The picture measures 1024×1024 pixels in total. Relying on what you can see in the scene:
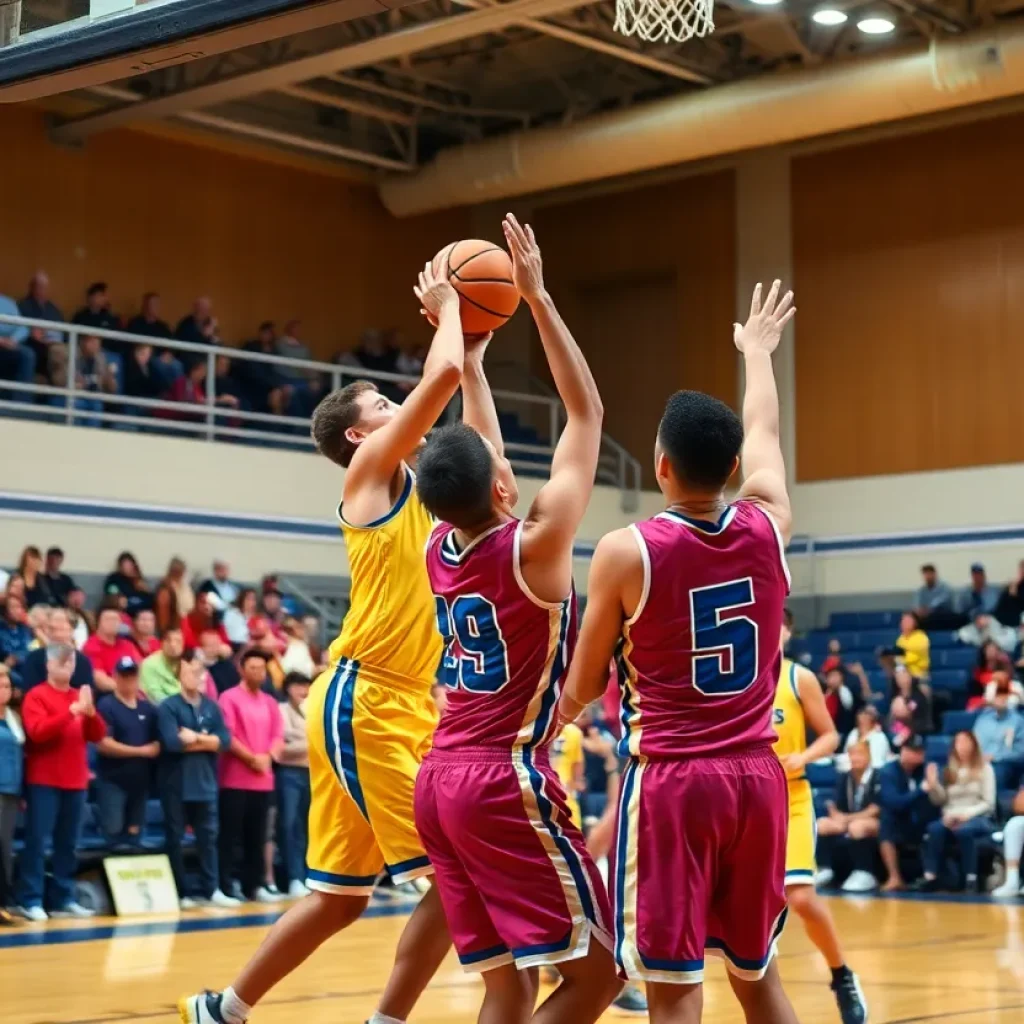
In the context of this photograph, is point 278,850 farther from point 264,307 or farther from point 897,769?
point 264,307

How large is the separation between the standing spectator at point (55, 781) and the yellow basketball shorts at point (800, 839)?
5739 mm

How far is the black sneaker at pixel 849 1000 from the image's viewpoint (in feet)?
22.1

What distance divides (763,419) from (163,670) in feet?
30.8

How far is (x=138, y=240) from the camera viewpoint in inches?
827

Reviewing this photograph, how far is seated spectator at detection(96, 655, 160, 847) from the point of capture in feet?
40.1

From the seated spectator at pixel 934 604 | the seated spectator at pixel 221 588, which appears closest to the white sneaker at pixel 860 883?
the seated spectator at pixel 934 604

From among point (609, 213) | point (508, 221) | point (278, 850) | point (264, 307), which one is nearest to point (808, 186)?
point (609, 213)

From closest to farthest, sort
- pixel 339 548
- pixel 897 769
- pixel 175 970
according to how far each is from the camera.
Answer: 1. pixel 175 970
2. pixel 897 769
3. pixel 339 548

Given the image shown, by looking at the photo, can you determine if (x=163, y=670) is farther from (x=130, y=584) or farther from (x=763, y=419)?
(x=763, y=419)

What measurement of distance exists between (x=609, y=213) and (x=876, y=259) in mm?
4053

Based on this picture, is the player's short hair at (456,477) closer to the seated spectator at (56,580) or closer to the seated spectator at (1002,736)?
the seated spectator at (56,580)

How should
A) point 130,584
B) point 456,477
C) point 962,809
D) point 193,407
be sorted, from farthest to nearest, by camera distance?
point 193,407, point 130,584, point 962,809, point 456,477

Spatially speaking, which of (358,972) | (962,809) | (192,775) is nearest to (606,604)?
(358,972)

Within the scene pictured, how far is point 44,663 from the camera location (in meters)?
11.8
